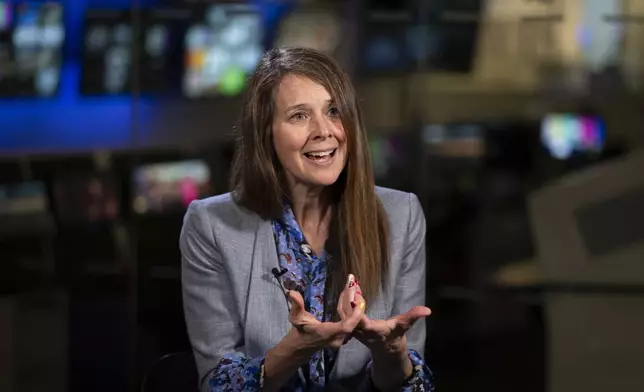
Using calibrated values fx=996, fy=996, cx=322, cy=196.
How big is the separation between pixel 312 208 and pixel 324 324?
1.20ft

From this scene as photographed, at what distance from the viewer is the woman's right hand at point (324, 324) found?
57.2 inches

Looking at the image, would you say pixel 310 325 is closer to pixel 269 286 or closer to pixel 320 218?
pixel 269 286

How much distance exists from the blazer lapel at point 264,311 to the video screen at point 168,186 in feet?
7.84

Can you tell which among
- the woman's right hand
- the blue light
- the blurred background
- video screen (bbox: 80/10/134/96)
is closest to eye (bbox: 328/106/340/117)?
the woman's right hand

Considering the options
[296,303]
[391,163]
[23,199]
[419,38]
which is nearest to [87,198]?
[23,199]

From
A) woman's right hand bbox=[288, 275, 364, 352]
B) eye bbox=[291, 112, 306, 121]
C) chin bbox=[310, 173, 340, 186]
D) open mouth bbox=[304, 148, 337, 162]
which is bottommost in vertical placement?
woman's right hand bbox=[288, 275, 364, 352]

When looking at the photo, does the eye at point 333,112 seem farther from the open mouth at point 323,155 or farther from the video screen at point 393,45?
the video screen at point 393,45

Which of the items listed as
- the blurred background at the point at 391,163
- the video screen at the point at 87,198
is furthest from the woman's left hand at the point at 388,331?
the video screen at the point at 87,198

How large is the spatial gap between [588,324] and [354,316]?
276cm

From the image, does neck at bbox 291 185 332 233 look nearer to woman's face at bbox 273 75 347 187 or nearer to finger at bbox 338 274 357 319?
woman's face at bbox 273 75 347 187

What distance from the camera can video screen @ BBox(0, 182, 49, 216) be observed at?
4.11 meters

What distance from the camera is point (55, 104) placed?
4055 mm

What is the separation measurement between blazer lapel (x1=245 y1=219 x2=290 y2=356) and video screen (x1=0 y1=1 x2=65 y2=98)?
2.60m

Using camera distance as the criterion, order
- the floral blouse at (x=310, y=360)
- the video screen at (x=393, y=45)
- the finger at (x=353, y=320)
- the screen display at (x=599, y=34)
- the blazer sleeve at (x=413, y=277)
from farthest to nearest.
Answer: the video screen at (x=393, y=45) < the screen display at (x=599, y=34) < the blazer sleeve at (x=413, y=277) < the floral blouse at (x=310, y=360) < the finger at (x=353, y=320)
